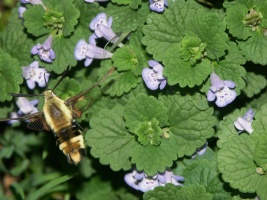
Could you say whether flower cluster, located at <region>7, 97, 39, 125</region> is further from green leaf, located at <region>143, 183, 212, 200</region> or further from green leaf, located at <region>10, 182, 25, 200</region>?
green leaf, located at <region>143, 183, 212, 200</region>

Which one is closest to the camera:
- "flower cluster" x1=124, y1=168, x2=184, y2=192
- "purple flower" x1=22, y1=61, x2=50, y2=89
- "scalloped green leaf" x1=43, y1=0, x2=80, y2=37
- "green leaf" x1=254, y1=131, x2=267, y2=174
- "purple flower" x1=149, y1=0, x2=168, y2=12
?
"green leaf" x1=254, y1=131, x2=267, y2=174

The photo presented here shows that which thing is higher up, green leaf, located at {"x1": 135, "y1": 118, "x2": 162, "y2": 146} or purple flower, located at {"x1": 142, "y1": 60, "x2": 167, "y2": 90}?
purple flower, located at {"x1": 142, "y1": 60, "x2": 167, "y2": 90}

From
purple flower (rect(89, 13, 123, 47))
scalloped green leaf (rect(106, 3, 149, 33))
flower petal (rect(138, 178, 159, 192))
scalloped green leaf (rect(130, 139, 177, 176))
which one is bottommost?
flower petal (rect(138, 178, 159, 192))

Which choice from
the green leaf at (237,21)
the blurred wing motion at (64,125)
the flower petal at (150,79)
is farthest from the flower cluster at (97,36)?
the green leaf at (237,21)

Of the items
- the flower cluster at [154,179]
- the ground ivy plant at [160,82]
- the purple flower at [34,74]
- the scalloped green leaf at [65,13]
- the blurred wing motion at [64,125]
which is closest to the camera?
the blurred wing motion at [64,125]

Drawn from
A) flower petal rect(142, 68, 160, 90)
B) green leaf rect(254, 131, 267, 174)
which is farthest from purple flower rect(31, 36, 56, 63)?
green leaf rect(254, 131, 267, 174)

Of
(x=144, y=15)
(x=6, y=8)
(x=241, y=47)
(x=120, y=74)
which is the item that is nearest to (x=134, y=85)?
(x=120, y=74)

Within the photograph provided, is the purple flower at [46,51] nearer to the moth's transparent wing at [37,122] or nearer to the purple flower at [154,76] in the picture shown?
the moth's transparent wing at [37,122]
